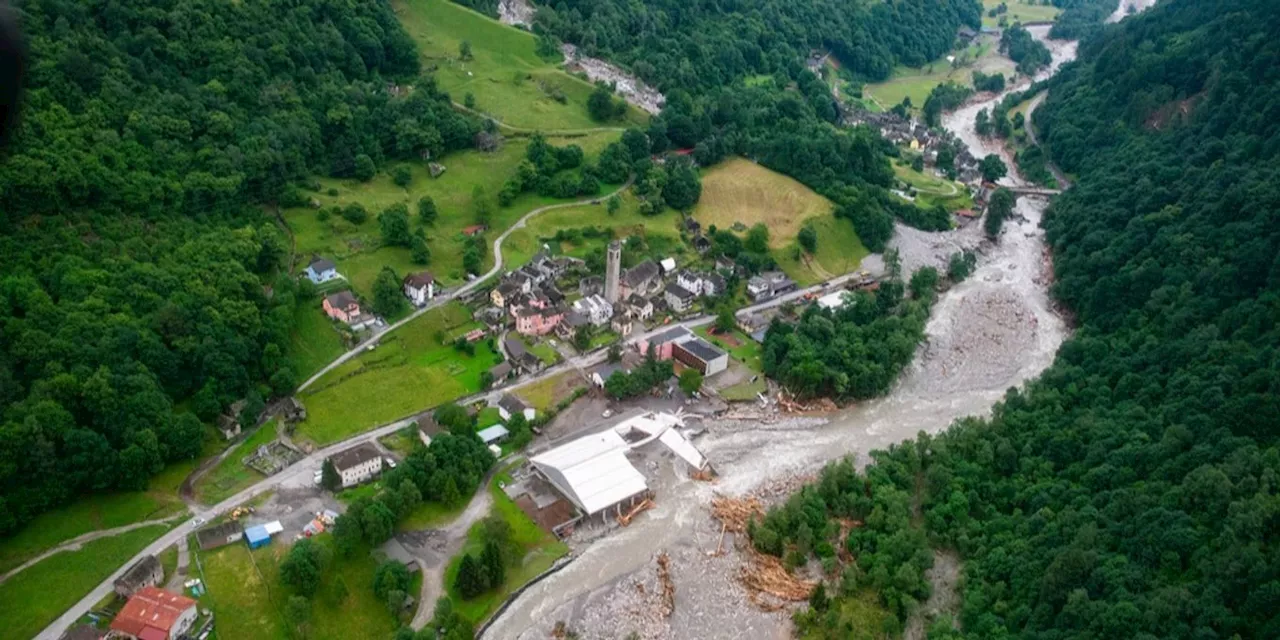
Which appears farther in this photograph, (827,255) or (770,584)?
(827,255)

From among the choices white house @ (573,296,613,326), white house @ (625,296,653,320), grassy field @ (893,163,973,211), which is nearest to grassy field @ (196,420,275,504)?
white house @ (573,296,613,326)

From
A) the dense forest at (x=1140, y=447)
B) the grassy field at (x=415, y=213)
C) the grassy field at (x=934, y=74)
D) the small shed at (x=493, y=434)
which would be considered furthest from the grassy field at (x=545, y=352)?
the grassy field at (x=934, y=74)

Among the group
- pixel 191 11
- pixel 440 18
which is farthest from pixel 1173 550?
pixel 440 18

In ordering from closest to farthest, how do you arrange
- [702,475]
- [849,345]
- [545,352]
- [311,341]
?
1. [702,475]
2. [311,341]
3. [545,352]
4. [849,345]

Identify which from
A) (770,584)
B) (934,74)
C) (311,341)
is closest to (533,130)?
(311,341)

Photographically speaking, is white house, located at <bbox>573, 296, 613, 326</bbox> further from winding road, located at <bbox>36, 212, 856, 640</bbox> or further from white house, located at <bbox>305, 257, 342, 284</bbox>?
white house, located at <bbox>305, 257, 342, 284</bbox>

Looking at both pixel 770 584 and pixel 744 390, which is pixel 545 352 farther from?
pixel 770 584
